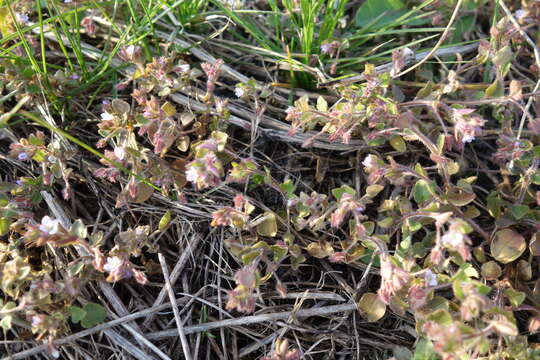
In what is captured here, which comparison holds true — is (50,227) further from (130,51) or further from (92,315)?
(130,51)

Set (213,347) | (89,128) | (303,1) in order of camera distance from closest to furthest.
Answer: (213,347)
(303,1)
(89,128)

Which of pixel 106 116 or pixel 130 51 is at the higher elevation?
pixel 130 51

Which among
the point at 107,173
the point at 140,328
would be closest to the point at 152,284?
the point at 140,328

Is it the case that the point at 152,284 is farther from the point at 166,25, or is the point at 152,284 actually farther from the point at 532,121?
the point at 532,121

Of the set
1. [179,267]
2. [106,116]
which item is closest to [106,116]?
[106,116]

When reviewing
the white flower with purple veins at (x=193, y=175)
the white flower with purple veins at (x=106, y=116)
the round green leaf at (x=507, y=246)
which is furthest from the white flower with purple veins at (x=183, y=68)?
the round green leaf at (x=507, y=246)
